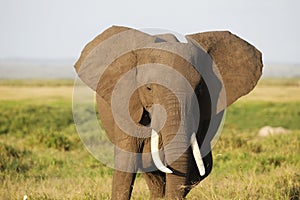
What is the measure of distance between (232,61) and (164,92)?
1310mm

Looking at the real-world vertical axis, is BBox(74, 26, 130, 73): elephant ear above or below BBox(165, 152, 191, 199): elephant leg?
above

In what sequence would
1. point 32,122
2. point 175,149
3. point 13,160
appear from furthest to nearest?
point 32,122, point 13,160, point 175,149

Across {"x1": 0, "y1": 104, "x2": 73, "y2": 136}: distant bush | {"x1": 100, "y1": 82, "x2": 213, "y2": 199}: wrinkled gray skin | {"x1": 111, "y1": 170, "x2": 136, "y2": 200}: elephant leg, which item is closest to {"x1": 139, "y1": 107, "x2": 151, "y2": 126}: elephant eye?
{"x1": 100, "y1": 82, "x2": 213, "y2": 199}: wrinkled gray skin

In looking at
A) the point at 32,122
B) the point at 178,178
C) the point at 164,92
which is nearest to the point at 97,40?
the point at 164,92

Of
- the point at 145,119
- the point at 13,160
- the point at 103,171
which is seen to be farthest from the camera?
the point at 13,160

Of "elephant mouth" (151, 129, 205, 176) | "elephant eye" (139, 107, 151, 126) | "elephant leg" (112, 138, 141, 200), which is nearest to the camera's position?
"elephant mouth" (151, 129, 205, 176)

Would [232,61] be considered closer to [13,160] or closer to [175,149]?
[175,149]

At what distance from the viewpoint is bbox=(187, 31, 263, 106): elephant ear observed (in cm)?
636

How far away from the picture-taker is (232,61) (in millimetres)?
6461

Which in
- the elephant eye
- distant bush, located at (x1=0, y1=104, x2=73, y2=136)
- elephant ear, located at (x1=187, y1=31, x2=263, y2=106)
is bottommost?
distant bush, located at (x1=0, y1=104, x2=73, y2=136)

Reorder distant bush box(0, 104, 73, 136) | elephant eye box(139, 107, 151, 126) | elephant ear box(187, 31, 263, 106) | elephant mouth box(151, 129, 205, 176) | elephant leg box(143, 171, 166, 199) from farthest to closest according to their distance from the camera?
distant bush box(0, 104, 73, 136) < elephant leg box(143, 171, 166, 199) < elephant ear box(187, 31, 263, 106) < elephant eye box(139, 107, 151, 126) < elephant mouth box(151, 129, 205, 176)

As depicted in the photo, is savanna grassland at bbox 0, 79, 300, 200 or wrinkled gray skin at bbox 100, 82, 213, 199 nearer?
wrinkled gray skin at bbox 100, 82, 213, 199

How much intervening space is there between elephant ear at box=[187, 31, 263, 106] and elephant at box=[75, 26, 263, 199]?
0.04 ft

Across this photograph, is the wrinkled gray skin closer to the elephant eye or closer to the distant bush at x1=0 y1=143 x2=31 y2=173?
the elephant eye
